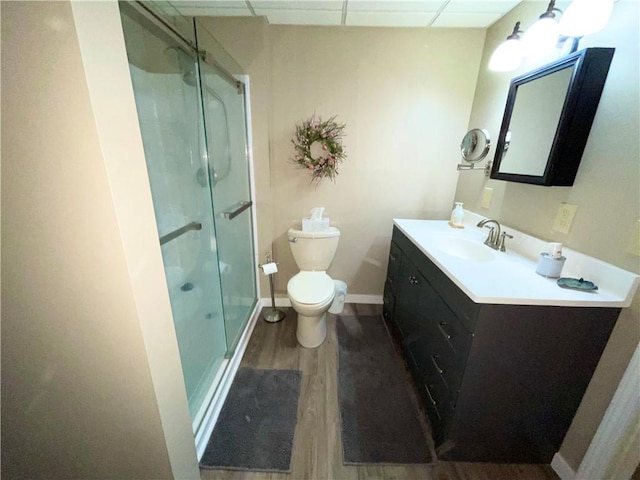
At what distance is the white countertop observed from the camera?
839 millimetres

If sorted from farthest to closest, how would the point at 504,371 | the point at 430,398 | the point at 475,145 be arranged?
the point at 475,145, the point at 430,398, the point at 504,371

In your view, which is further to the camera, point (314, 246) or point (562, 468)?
point (314, 246)

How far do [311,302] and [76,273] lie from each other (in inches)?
45.3

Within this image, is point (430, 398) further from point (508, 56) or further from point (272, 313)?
point (508, 56)

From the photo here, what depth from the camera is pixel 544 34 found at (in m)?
1.09

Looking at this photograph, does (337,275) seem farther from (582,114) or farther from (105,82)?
(105,82)

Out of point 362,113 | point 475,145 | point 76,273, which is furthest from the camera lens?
point 362,113

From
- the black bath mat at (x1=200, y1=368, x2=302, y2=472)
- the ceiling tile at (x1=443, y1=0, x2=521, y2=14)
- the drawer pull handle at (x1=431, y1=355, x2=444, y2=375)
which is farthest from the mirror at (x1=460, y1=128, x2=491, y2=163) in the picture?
the black bath mat at (x1=200, y1=368, x2=302, y2=472)

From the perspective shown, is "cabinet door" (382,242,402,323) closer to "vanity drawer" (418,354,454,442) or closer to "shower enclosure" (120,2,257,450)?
"vanity drawer" (418,354,454,442)

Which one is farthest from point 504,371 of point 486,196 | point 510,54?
point 510,54

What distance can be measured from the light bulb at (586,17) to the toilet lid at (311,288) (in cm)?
167

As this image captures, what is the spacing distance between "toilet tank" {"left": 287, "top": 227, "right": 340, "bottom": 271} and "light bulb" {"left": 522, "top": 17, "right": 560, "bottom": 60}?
144 cm

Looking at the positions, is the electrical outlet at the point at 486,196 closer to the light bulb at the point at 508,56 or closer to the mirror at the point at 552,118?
the mirror at the point at 552,118

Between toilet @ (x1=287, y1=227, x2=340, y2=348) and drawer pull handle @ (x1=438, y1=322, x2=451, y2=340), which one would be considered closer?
drawer pull handle @ (x1=438, y1=322, x2=451, y2=340)
